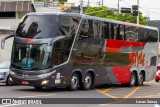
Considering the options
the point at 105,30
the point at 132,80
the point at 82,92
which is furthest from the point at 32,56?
the point at 132,80

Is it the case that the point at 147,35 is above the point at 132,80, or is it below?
above

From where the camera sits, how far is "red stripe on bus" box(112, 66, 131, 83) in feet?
92.1

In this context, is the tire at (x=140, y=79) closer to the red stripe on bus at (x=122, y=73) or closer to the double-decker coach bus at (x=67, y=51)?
the red stripe on bus at (x=122, y=73)

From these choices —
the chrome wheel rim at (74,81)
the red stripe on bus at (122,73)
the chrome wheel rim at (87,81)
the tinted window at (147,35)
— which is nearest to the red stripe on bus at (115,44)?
the red stripe on bus at (122,73)

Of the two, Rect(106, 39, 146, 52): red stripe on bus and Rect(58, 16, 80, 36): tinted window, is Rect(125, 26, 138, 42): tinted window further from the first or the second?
Rect(58, 16, 80, 36): tinted window

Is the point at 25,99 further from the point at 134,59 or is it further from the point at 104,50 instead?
the point at 134,59

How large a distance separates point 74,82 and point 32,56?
9.26 ft

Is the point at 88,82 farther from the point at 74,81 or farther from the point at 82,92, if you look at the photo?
the point at 82,92

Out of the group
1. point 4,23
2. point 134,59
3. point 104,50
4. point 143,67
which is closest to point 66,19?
point 104,50

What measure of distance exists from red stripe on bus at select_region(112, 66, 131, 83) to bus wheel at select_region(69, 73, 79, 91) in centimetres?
434

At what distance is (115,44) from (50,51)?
6534 millimetres

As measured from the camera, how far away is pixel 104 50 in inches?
1033

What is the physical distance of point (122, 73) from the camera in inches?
1141

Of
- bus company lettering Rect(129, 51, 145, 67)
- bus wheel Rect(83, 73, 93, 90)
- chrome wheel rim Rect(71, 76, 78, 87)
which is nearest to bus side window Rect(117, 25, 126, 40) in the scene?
bus company lettering Rect(129, 51, 145, 67)
